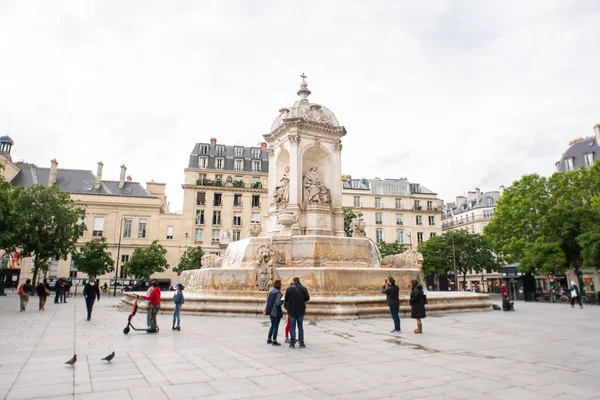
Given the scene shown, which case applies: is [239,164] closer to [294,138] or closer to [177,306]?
[294,138]

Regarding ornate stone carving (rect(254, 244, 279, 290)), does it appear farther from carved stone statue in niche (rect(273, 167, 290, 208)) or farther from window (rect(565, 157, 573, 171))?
window (rect(565, 157, 573, 171))

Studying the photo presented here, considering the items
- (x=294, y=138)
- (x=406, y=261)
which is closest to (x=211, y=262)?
(x=294, y=138)

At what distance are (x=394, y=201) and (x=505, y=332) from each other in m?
60.3

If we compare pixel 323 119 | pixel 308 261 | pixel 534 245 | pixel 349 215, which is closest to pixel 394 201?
pixel 349 215

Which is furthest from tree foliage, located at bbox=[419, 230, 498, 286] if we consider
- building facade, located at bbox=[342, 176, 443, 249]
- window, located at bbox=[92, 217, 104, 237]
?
window, located at bbox=[92, 217, 104, 237]

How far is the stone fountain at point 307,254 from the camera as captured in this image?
598 inches

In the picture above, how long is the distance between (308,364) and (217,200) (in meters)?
56.8

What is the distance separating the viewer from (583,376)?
6309 mm

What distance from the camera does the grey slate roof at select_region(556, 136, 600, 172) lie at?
54.1 m

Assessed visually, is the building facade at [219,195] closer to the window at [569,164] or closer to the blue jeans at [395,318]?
the window at [569,164]

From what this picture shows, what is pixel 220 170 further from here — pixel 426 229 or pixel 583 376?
pixel 583 376

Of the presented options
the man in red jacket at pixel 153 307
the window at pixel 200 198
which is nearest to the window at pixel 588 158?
the window at pixel 200 198

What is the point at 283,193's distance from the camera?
20562 mm

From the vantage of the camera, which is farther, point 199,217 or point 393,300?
point 199,217
